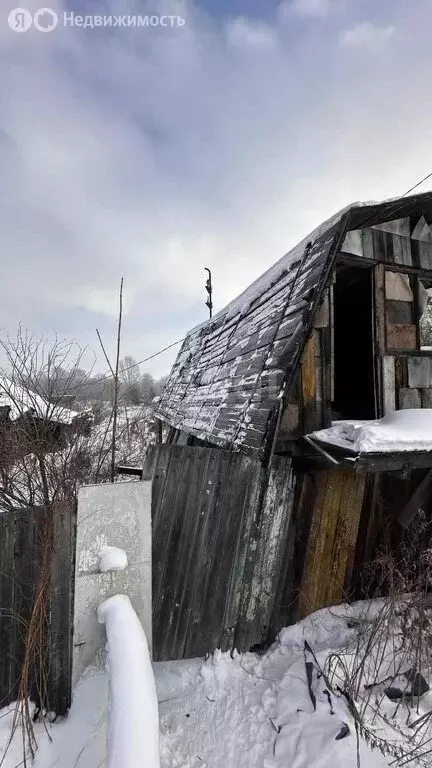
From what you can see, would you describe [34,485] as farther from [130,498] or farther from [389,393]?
[389,393]

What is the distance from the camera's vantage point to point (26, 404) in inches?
243

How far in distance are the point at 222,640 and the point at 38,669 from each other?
175cm

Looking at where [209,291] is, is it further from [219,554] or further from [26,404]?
[219,554]

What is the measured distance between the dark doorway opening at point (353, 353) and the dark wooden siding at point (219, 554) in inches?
111

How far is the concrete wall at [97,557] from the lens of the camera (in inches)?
97.3

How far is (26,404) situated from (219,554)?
484cm

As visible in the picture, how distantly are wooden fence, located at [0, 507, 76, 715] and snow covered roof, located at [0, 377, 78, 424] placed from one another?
11.4ft

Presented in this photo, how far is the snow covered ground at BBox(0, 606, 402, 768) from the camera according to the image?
7.52 feet

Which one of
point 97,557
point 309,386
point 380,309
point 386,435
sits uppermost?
point 380,309

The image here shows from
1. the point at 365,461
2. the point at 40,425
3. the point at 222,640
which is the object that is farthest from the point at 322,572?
the point at 40,425

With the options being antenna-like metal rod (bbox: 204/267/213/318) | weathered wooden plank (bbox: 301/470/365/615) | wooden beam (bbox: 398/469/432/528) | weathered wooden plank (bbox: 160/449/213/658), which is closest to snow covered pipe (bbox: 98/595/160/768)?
weathered wooden plank (bbox: 160/449/213/658)

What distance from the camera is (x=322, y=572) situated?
384cm

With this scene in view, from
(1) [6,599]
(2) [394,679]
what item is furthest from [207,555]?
(2) [394,679]

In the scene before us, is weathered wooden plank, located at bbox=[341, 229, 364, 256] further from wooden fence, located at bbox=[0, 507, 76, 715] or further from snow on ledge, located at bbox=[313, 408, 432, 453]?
wooden fence, located at bbox=[0, 507, 76, 715]
